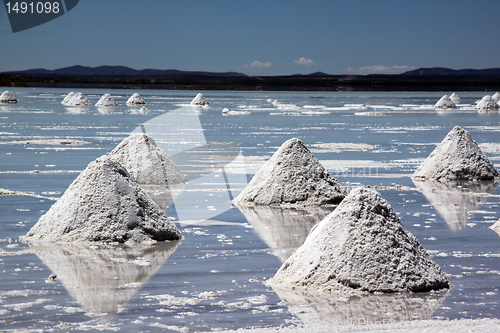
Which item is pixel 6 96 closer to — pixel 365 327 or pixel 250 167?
pixel 250 167

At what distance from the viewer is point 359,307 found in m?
5.76

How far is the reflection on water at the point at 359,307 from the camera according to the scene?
215 inches

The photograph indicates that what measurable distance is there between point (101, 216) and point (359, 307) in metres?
3.74

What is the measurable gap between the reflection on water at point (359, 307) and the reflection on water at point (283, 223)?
157 centimetres

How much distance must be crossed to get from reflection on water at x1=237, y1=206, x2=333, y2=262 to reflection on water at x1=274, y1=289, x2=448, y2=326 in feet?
5.14

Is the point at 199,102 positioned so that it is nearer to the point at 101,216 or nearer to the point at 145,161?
the point at 145,161

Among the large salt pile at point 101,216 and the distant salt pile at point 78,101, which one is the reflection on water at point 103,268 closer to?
the large salt pile at point 101,216

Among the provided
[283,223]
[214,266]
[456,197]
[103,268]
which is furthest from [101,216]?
[456,197]

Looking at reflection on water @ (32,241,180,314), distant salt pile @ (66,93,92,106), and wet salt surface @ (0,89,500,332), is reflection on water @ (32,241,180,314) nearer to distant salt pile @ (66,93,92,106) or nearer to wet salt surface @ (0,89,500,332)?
wet salt surface @ (0,89,500,332)

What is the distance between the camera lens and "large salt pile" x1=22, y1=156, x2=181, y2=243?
8.23 m

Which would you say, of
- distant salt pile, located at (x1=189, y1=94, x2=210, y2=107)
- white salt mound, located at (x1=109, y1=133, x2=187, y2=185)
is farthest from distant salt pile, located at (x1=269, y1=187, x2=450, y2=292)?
distant salt pile, located at (x1=189, y1=94, x2=210, y2=107)

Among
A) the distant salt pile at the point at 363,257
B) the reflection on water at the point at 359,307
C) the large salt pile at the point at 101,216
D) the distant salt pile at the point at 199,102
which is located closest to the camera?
the reflection on water at the point at 359,307

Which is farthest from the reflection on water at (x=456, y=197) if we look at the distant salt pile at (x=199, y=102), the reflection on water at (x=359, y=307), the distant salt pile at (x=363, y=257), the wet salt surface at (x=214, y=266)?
the distant salt pile at (x=199, y=102)

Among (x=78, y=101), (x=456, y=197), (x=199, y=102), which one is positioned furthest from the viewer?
(x=199, y=102)
